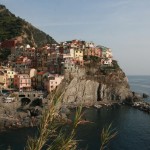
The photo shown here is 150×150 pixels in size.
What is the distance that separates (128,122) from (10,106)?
23.5m

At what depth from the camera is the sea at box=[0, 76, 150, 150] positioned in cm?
4589

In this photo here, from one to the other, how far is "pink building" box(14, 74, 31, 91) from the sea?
16328 mm

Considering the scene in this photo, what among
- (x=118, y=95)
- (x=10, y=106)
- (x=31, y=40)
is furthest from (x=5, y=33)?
(x=10, y=106)

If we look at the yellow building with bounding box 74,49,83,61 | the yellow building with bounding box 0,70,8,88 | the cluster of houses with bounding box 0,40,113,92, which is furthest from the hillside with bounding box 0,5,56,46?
the yellow building with bounding box 0,70,8,88

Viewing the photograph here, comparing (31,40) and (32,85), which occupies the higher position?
(31,40)

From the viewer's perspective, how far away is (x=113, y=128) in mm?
58219

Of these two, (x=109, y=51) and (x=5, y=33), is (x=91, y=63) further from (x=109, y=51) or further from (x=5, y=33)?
(x=5, y=33)

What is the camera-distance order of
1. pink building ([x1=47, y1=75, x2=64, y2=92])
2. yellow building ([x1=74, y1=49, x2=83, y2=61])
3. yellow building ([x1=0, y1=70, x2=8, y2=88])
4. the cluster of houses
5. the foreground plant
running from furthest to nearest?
yellow building ([x1=74, y1=49, x2=83, y2=61])
the cluster of houses
pink building ([x1=47, y1=75, x2=64, y2=92])
yellow building ([x1=0, y1=70, x2=8, y2=88])
the foreground plant

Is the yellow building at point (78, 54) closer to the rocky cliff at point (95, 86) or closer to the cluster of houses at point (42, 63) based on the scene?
the cluster of houses at point (42, 63)

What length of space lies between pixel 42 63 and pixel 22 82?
1412 centimetres

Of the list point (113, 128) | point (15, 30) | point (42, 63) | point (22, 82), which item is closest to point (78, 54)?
point (42, 63)

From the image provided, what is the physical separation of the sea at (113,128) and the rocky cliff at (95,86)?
279 inches

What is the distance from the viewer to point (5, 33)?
109000mm

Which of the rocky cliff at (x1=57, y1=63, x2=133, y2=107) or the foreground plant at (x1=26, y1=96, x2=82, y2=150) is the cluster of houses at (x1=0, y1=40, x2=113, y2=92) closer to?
the rocky cliff at (x1=57, y1=63, x2=133, y2=107)
